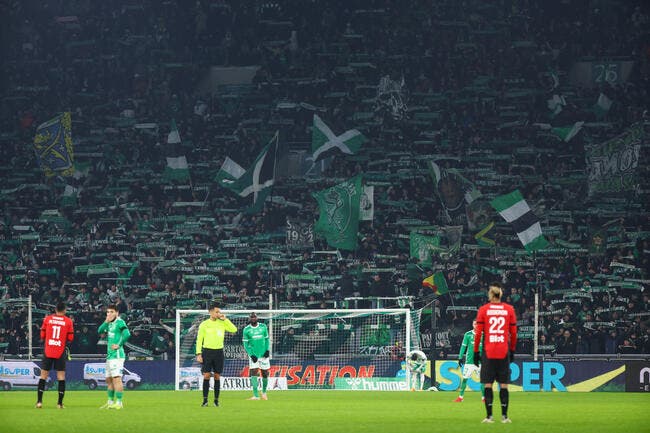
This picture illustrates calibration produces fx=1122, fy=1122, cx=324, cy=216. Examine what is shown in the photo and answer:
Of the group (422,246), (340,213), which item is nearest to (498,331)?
(422,246)

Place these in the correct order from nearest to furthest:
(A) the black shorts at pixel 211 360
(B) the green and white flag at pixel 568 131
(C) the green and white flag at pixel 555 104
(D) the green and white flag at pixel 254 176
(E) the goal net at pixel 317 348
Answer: (A) the black shorts at pixel 211 360 < (E) the goal net at pixel 317 348 < (B) the green and white flag at pixel 568 131 < (C) the green and white flag at pixel 555 104 < (D) the green and white flag at pixel 254 176

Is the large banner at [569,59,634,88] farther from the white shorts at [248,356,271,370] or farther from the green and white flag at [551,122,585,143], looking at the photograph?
the white shorts at [248,356,271,370]

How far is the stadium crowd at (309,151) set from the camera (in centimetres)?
4159

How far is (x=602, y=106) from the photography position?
1839 inches

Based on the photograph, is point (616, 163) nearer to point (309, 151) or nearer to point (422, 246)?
point (422, 246)

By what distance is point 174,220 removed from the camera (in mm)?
46062

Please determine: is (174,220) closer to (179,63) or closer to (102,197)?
(102,197)

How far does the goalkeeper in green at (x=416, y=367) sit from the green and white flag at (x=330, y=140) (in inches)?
562

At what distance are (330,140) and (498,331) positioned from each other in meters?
30.1

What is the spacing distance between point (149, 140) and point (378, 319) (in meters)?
15.8

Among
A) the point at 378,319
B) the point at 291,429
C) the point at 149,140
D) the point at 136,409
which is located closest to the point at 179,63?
the point at 149,140

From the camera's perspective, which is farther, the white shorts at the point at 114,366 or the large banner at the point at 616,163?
the large banner at the point at 616,163

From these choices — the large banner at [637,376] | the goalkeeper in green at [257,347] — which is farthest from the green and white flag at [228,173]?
the large banner at [637,376]

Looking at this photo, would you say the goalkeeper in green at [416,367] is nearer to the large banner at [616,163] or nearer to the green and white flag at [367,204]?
the green and white flag at [367,204]
